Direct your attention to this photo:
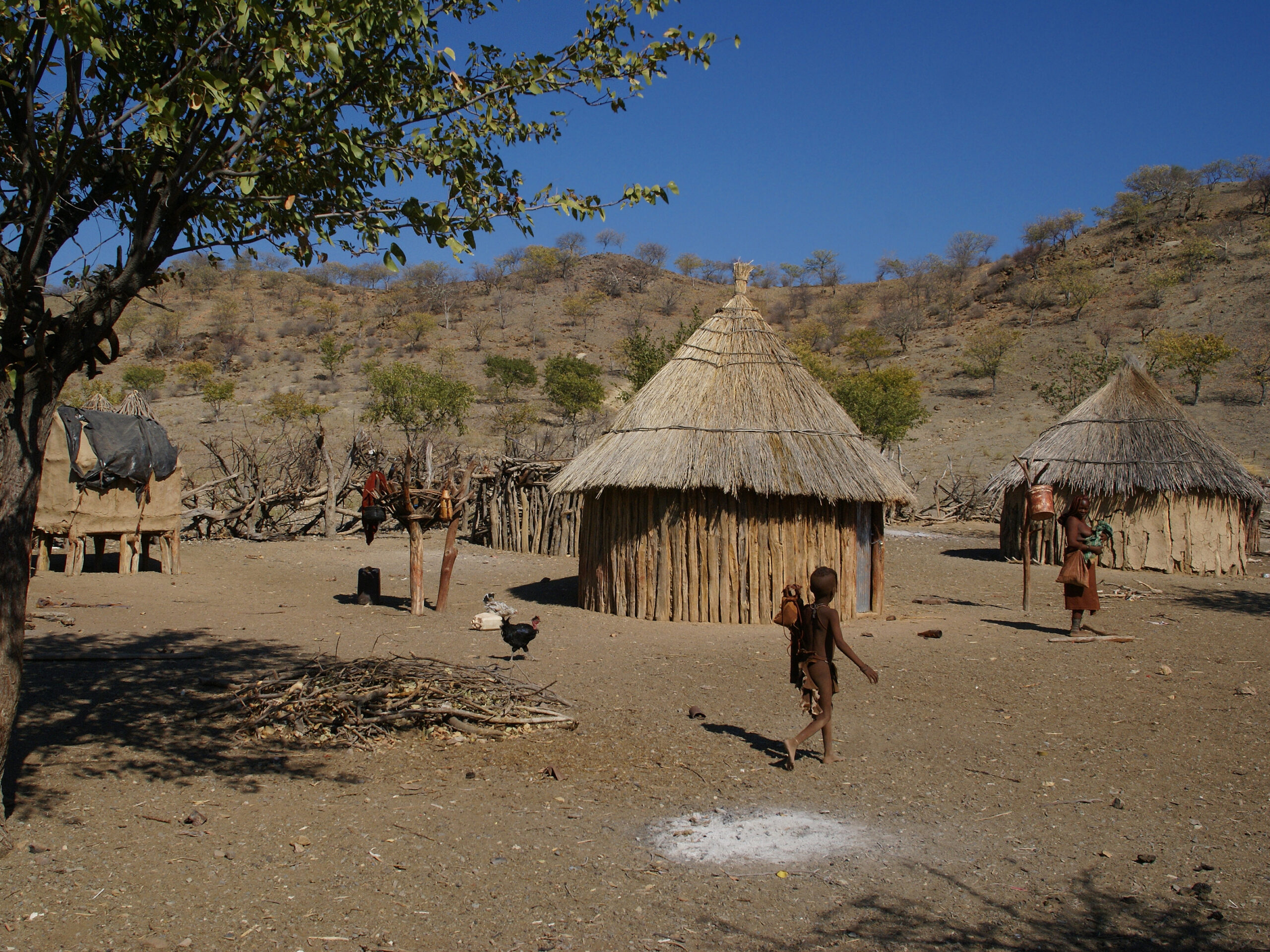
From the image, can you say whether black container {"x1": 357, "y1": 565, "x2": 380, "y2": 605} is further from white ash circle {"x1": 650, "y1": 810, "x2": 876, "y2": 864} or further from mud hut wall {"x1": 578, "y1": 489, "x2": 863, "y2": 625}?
white ash circle {"x1": 650, "y1": 810, "x2": 876, "y2": 864}

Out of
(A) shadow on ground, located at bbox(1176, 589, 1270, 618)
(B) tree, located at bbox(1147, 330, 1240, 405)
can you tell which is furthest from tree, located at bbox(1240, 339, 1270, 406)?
(A) shadow on ground, located at bbox(1176, 589, 1270, 618)

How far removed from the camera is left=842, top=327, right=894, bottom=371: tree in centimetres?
4484

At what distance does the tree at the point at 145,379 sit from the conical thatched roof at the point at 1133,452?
30.8 meters

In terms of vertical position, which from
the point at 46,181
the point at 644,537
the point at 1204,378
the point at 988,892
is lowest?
the point at 988,892

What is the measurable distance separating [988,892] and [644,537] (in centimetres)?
654

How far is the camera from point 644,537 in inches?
392

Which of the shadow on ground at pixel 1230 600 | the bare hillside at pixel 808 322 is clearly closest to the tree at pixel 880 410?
the bare hillside at pixel 808 322

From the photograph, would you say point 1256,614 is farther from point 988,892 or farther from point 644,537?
point 988,892

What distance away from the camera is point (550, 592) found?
12.1m

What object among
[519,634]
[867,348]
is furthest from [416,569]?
[867,348]

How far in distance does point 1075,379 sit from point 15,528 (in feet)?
121

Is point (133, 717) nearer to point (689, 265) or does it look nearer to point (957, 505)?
point (957, 505)

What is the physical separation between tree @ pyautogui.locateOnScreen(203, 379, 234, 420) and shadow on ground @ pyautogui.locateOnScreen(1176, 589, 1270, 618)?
29.1m

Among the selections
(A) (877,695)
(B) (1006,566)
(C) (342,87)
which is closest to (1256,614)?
(B) (1006,566)
